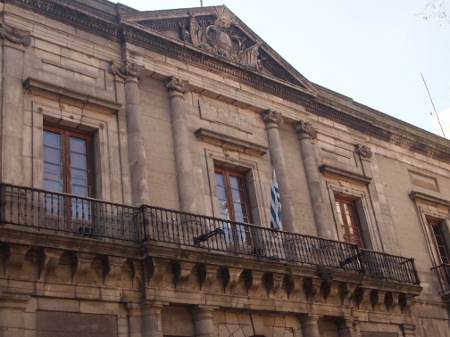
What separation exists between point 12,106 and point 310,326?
7.26 m

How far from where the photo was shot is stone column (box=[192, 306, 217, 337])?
1163 cm

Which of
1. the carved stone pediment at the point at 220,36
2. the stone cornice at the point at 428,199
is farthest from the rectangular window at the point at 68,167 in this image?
the stone cornice at the point at 428,199

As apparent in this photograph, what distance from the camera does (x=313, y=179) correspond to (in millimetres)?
16172

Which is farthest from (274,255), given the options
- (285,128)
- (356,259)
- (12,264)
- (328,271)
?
(12,264)

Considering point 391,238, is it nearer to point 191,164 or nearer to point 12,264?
point 191,164

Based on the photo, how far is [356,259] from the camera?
1472 centimetres

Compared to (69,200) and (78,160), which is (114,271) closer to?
(69,200)

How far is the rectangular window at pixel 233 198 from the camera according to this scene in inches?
551

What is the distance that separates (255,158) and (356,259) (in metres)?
3.24

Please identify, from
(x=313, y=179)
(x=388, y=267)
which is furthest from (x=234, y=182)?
(x=388, y=267)

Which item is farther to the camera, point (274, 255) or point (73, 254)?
point (274, 255)

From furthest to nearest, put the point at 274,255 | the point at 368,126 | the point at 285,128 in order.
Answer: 1. the point at 368,126
2. the point at 285,128
3. the point at 274,255

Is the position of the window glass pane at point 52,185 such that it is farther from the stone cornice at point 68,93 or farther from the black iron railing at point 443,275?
the black iron railing at point 443,275

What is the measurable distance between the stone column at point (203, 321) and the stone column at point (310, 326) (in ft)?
8.09
